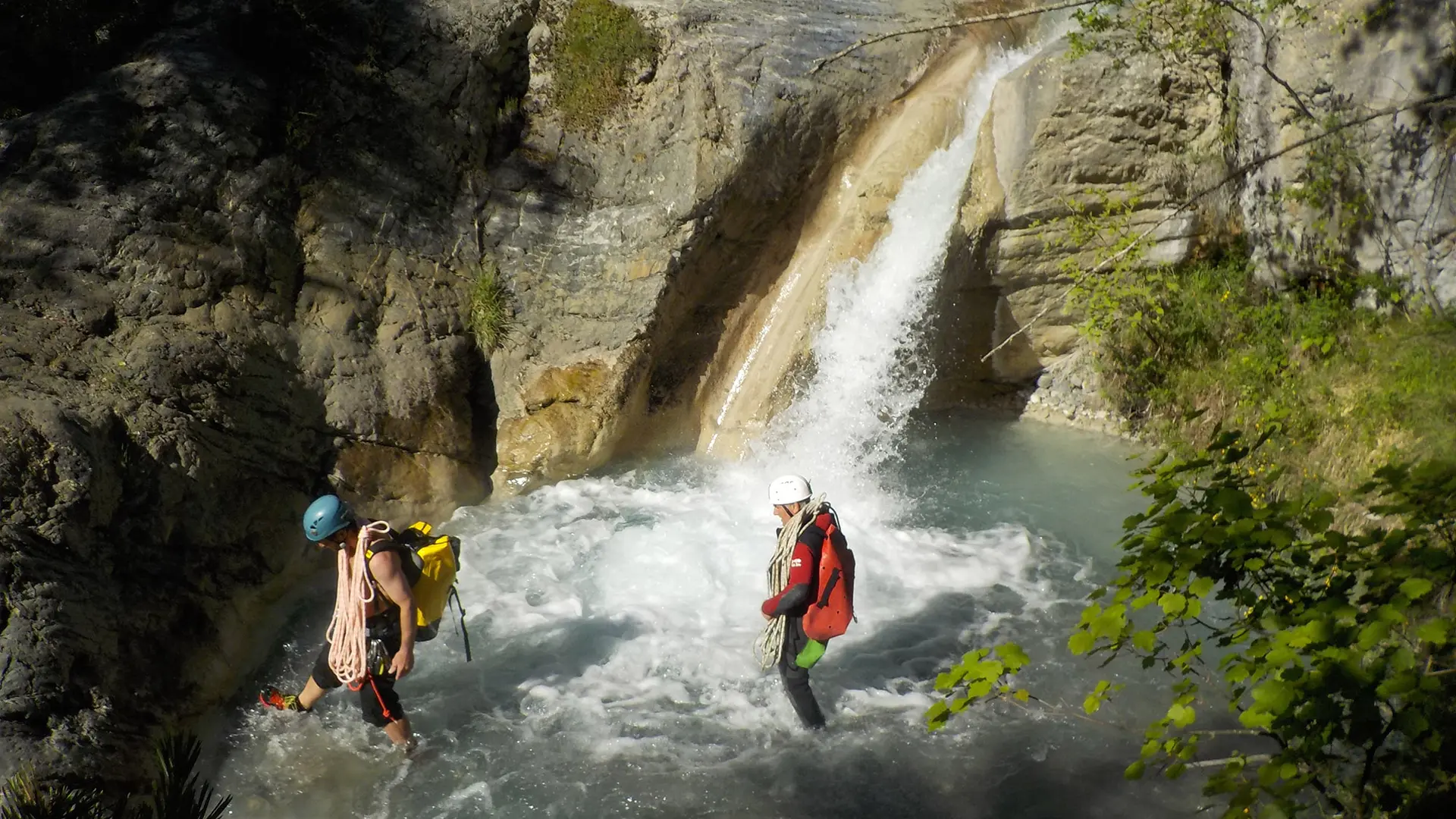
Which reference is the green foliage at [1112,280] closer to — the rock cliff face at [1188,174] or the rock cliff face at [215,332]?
the rock cliff face at [1188,174]

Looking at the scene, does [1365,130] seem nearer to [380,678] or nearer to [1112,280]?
[1112,280]

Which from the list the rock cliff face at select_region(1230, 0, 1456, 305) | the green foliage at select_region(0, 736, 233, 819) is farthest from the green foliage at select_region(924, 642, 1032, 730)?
the rock cliff face at select_region(1230, 0, 1456, 305)

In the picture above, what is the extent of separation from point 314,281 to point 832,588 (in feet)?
15.9

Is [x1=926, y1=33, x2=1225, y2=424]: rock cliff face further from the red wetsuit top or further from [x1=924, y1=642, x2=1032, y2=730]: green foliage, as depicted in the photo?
[x1=924, y1=642, x2=1032, y2=730]: green foliage

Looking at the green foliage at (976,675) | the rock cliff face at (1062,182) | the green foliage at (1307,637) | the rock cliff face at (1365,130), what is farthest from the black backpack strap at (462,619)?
the rock cliff face at (1365,130)

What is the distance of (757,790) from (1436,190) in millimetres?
5842

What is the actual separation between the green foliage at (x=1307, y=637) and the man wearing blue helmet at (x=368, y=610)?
9.28 ft

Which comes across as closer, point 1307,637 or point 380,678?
point 1307,637

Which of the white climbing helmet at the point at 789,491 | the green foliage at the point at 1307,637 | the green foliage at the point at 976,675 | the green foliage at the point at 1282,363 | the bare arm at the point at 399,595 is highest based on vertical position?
the green foliage at the point at 1282,363

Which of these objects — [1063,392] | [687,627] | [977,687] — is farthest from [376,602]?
[1063,392]

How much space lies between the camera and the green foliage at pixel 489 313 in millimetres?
8039

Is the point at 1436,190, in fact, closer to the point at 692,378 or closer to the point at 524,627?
the point at 692,378

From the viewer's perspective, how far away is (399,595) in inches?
182

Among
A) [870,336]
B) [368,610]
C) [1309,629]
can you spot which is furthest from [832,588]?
[870,336]
